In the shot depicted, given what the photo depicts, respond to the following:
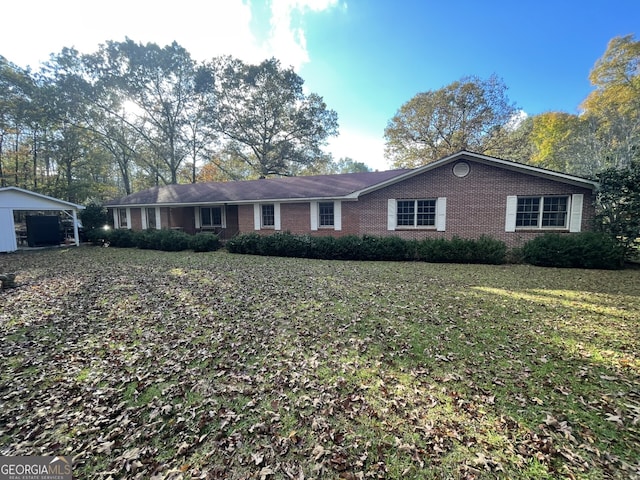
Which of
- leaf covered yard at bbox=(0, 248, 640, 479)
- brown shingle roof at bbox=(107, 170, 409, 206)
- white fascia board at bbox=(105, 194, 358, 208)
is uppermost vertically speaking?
brown shingle roof at bbox=(107, 170, 409, 206)

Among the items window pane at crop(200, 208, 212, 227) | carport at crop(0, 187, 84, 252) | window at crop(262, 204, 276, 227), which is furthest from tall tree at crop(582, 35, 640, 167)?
carport at crop(0, 187, 84, 252)

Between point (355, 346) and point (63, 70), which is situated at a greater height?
point (63, 70)

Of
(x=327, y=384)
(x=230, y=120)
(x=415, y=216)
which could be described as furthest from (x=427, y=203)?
(x=230, y=120)

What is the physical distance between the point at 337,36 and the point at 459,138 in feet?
55.5

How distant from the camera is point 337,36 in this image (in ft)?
53.6

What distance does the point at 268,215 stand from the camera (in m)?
17.4

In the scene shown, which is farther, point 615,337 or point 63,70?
point 63,70

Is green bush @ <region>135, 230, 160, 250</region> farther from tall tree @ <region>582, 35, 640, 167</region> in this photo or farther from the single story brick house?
tall tree @ <region>582, 35, 640, 167</region>

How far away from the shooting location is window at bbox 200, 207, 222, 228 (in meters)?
20.0

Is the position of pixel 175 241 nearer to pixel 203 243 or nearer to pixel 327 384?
pixel 203 243

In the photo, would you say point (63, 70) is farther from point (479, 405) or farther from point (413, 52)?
point (479, 405)

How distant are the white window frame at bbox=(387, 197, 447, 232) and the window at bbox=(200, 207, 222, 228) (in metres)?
11.9

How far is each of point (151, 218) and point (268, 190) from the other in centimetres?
968

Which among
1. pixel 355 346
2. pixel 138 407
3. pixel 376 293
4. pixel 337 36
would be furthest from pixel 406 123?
pixel 138 407
